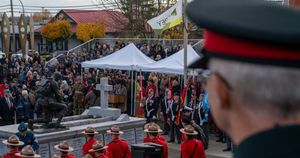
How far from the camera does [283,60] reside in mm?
1177

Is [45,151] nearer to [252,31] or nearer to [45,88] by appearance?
[45,88]

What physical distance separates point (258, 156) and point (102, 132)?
14.2m

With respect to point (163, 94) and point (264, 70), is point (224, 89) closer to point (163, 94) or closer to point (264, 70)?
point (264, 70)

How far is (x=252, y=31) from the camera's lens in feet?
3.76

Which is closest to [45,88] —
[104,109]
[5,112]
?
[104,109]

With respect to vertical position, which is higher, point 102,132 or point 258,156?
point 258,156

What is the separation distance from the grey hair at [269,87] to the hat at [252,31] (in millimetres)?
17

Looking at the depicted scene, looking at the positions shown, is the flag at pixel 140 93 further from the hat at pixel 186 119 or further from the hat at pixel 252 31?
the hat at pixel 252 31

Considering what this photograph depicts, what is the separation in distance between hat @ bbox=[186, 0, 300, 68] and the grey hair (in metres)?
0.02

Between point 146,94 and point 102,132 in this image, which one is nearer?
point 102,132

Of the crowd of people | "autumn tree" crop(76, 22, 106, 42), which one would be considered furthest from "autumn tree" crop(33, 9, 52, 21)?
the crowd of people

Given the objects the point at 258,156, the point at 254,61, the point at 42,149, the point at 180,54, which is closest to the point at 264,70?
the point at 254,61

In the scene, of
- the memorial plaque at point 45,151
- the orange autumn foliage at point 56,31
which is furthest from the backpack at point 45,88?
the orange autumn foliage at point 56,31

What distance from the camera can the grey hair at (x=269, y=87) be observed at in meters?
1.17
